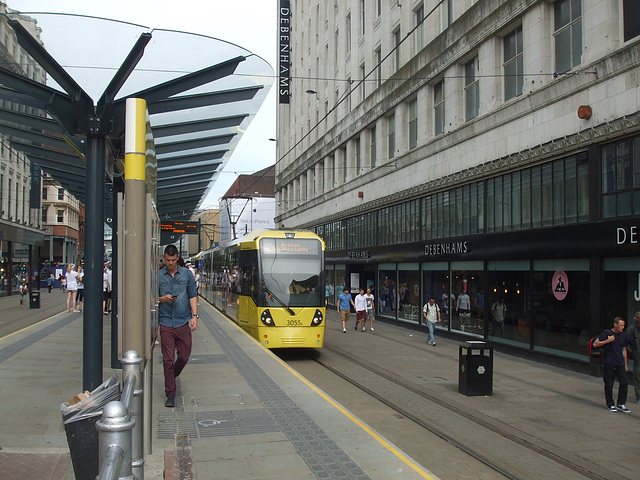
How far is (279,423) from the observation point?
6711 millimetres

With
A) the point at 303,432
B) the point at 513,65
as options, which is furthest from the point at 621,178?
the point at 303,432

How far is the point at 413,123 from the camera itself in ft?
80.1

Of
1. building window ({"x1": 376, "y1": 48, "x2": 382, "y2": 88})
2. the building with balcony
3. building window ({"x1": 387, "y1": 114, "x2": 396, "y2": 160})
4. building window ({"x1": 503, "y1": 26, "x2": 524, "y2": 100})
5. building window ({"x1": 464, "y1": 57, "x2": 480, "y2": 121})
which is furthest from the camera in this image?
building window ({"x1": 376, "y1": 48, "x2": 382, "y2": 88})

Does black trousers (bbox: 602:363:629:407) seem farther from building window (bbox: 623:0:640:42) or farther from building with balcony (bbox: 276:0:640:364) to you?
building window (bbox: 623:0:640:42)

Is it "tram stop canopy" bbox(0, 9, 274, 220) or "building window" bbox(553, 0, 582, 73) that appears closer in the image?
"tram stop canopy" bbox(0, 9, 274, 220)

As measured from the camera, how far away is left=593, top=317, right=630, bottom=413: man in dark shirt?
32.0 feet

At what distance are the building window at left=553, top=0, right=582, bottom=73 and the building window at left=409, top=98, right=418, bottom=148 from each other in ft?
29.3

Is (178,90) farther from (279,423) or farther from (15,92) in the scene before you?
(279,423)

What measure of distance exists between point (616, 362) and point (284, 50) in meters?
36.2

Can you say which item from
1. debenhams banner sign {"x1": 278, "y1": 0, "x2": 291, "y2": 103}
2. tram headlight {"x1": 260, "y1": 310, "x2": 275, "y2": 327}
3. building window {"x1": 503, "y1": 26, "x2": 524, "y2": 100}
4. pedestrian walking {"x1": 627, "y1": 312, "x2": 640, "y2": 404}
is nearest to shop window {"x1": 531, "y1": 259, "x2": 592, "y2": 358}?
pedestrian walking {"x1": 627, "y1": 312, "x2": 640, "y2": 404}

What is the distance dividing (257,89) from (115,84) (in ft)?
8.52

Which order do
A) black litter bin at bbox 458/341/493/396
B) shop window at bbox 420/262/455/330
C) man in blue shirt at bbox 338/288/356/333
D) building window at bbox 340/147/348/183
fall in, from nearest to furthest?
black litter bin at bbox 458/341/493/396 < shop window at bbox 420/262/455/330 < man in blue shirt at bbox 338/288/356/333 < building window at bbox 340/147/348/183

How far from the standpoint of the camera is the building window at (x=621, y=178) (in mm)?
12227

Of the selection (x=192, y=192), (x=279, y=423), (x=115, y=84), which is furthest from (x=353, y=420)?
(x=192, y=192)
